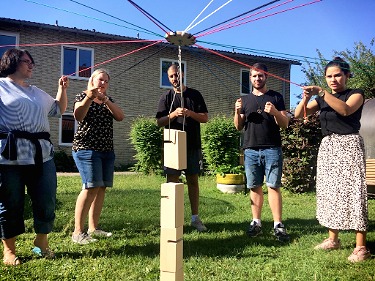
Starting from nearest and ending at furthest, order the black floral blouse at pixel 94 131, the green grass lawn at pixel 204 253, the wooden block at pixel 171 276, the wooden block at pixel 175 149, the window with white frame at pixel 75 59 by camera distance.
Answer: the wooden block at pixel 171 276 < the wooden block at pixel 175 149 < the green grass lawn at pixel 204 253 < the black floral blouse at pixel 94 131 < the window with white frame at pixel 75 59

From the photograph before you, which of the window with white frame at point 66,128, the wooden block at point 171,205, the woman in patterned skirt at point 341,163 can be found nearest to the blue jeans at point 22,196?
the wooden block at point 171,205

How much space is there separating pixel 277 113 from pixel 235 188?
181 inches

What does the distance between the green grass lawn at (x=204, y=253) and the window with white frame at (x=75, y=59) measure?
1051cm

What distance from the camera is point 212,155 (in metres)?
10.8

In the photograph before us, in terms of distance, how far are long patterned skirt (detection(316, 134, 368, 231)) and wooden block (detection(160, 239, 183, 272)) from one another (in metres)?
1.91

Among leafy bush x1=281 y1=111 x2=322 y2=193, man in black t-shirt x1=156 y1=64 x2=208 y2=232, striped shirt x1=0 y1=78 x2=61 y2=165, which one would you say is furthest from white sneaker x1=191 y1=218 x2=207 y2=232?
leafy bush x1=281 y1=111 x2=322 y2=193

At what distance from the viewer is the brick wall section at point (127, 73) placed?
14.4m

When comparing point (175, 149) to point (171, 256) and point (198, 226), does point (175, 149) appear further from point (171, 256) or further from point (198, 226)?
point (198, 226)

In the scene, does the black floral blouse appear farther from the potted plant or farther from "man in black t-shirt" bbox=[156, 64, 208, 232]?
the potted plant

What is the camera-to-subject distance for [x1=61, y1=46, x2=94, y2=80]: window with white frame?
14.8m

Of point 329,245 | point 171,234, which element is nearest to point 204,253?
point 329,245

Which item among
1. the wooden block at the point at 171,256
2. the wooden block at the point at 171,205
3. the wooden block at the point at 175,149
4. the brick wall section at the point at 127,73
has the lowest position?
the wooden block at the point at 171,256

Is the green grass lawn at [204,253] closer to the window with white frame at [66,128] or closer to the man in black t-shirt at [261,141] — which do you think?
the man in black t-shirt at [261,141]

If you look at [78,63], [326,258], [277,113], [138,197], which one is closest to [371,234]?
[326,258]
